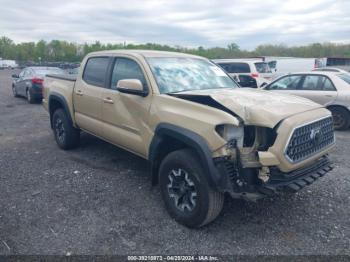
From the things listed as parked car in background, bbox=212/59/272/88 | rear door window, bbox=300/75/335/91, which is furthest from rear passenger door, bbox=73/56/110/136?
parked car in background, bbox=212/59/272/88

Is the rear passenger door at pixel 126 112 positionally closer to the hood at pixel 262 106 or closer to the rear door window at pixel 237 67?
the hood at pixel 262 106

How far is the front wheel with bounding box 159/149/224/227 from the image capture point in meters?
3.13

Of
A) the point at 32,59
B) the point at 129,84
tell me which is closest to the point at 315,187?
the point at 129,84

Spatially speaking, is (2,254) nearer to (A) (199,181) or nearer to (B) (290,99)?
(A) (199,181)

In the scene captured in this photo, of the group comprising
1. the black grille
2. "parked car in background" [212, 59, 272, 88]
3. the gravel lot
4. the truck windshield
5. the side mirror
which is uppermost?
"parked car in background" [212, 59, 272, 88]

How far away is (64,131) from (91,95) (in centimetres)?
138

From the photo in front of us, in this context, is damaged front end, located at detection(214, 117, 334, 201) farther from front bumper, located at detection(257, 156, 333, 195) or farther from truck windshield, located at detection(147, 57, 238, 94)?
truck windshield, located at detection(147, 57, 238, 94)

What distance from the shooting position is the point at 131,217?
12.0 ft

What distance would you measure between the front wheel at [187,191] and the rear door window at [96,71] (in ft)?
6.70

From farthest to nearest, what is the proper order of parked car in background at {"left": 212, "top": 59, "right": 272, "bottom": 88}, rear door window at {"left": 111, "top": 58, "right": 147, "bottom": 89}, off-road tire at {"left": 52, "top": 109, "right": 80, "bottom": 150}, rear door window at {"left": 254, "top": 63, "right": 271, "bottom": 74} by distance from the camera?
1. rear door window at {"left": 254, "top": 63, "right": 271, "bottom": 74}
2. parked car in background at {"left": 212, "top": 59, "right": 272, "bottom": 88}
3. off-road tire at {"left": 52, "top": 109, "right": 80, "bottom": 150}
4. rear door window at {"left": 111, "top": 58, "right": 147, "bottom": 89}

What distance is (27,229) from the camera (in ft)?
11.1

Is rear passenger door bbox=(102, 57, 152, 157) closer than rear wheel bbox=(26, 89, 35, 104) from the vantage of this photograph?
Yes

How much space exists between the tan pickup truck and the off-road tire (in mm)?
1375

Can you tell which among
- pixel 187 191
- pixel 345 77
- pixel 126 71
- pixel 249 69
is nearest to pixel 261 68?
pixel 249 69
